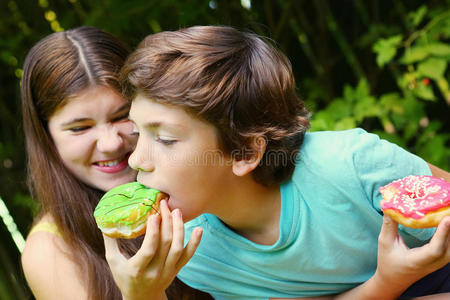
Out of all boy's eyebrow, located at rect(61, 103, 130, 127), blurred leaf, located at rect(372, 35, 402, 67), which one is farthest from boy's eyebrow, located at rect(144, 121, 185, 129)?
blurred leaf, located at rect(372, 35, 402, 67)

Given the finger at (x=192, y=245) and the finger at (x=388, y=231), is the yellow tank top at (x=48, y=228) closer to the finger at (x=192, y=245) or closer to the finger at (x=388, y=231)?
the finger at (x=192, y=245)

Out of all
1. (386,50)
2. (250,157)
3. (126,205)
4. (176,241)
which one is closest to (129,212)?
(126,205)

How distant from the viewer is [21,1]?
10.7ft

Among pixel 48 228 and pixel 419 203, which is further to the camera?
pixel 48 228

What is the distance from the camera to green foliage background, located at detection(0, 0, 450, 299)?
2363mm

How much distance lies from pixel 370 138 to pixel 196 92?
1.71 ft

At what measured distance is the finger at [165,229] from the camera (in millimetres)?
1302

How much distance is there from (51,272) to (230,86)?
0.90 meters

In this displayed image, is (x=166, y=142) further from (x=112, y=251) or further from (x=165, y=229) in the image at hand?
(x=112, y=251)

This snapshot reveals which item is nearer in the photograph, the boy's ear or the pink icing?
the pink icing

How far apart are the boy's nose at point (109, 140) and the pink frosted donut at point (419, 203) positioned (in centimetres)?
90

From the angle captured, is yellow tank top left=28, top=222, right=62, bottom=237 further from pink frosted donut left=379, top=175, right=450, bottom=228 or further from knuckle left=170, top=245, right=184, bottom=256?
pink frosted donut left=379, top=175, right=450, bottom=228

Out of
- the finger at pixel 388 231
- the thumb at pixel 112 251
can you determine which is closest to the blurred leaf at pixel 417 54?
the finger at pixel 388 231

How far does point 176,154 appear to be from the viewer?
1346mm
